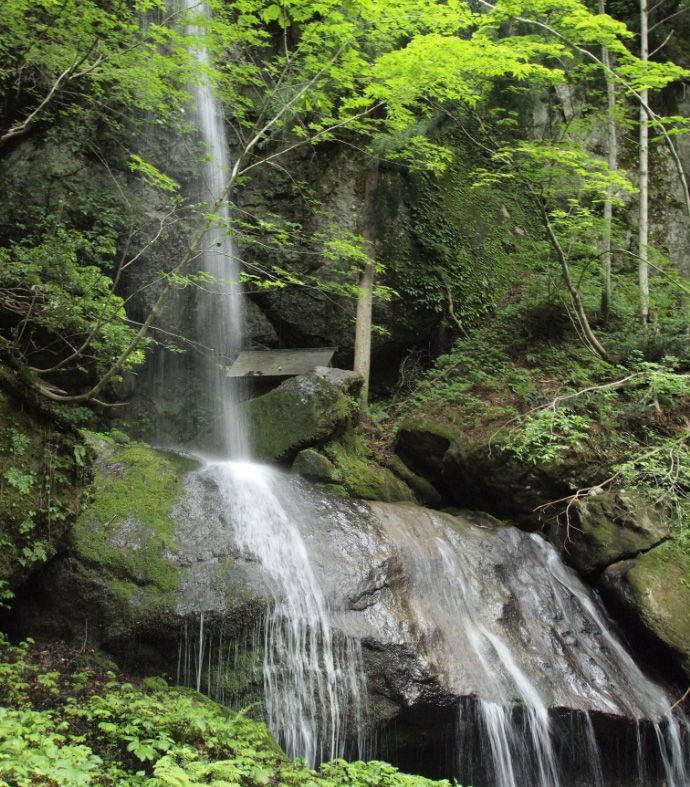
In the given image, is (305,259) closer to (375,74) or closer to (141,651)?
(375,74)

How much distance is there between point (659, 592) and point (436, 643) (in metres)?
3.12

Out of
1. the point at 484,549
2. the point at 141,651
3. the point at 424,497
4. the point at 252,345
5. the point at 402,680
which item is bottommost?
the point at 402,680

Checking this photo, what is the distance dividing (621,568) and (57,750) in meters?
6.71

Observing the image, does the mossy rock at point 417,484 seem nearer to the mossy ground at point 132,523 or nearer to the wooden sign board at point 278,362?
the wooden sign board at point 278,362

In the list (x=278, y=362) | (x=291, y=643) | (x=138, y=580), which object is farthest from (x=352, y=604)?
(x=278, y=362)

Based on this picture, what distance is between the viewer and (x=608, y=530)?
26.2 ft

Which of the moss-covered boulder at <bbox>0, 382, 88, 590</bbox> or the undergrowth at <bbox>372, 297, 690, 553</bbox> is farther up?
the undergrowth at <bbox>372, 297, 690, 553</bbox>

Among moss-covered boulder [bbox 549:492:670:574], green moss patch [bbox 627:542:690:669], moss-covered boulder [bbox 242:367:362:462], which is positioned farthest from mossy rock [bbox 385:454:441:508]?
green moss patch [bbox 627:542:690:669]

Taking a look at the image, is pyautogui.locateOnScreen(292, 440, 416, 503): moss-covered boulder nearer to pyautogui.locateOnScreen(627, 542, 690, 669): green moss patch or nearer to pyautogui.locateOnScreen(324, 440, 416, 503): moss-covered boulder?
pyautogui.locateOnScreen(324, 440, 416, 503): moss-covered boulder

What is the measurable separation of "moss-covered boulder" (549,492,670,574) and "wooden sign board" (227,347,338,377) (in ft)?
15.3

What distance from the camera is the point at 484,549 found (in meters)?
7.55

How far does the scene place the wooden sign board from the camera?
10.2 metres

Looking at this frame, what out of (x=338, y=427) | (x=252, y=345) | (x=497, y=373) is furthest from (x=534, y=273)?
(x=338, y=427)

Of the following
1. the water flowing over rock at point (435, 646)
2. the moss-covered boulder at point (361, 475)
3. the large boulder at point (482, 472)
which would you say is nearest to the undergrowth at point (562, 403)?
the large boulder at point (482, 472)
